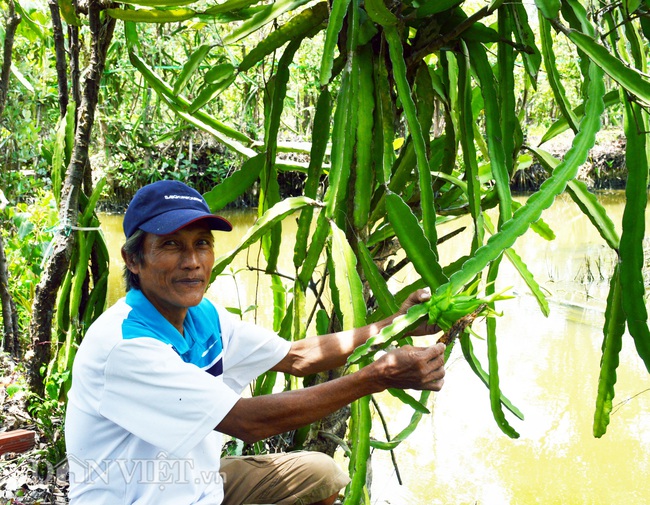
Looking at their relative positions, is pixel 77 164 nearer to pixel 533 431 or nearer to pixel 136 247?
pixel 136 247

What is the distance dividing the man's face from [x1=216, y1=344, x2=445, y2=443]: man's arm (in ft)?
1.00

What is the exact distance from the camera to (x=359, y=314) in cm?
167

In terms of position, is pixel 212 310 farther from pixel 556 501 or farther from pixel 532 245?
pixel 532 245

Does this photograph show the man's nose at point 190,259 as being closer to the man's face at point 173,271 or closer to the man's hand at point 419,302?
the man's face at point 173,271

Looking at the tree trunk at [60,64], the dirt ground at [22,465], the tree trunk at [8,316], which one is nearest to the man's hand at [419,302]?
the dirt ground at [22,465]

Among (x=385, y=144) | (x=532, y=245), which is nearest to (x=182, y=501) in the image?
(x=385, y=144)

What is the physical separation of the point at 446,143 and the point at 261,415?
104 cm

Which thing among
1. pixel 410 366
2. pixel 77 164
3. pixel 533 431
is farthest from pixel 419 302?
pixel 533 431

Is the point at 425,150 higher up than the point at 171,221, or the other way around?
the point at 425,150

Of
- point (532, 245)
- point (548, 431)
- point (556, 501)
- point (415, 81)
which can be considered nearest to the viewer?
point (415, 81)

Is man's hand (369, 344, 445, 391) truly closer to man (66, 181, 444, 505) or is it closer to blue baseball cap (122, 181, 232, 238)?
man (66, 181, 444, 505)

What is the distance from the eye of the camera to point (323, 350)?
1.79 metres

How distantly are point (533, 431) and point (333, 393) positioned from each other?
6.94 ft

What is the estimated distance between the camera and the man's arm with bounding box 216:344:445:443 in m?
1.31
